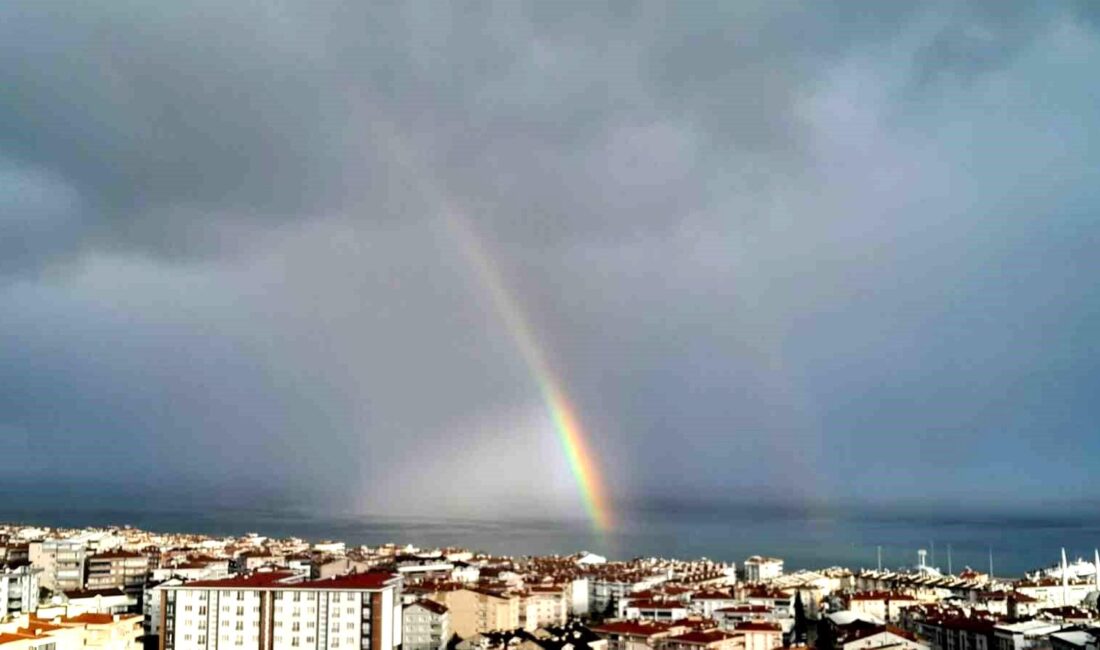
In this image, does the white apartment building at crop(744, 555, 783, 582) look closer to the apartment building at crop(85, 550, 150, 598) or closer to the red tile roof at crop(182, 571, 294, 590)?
the apartment building at crop(85, 550, 150, 598)

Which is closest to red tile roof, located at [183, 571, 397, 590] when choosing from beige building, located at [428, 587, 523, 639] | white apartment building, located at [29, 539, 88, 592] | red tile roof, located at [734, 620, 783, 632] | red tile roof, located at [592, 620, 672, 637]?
beige building, located at [428, 587, 523, 639]

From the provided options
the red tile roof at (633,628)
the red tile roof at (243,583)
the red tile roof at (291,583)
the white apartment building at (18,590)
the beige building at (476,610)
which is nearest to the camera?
the red tile roof at (291,583)

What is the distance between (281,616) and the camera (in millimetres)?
27953

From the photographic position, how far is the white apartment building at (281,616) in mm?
27625

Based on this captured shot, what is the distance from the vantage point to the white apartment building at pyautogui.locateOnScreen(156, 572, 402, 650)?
27625 mm

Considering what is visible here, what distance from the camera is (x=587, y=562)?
5747 centimetres

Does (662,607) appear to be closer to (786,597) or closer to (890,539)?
(786,597)

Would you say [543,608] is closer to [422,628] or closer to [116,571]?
[422,628]

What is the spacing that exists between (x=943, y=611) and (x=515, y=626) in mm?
15436

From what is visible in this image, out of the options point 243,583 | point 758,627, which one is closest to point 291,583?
point 243,583

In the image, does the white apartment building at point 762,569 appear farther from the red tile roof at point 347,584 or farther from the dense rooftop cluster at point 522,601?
the red tile roof at point 347,584

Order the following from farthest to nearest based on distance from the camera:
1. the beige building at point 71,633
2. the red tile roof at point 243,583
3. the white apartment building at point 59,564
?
the white apartment building at point 59,564 → the red tile roof at point 243,583 → the beige building at point 71,633

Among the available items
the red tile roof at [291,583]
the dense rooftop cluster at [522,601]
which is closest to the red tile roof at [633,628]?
the dense rooftop cluster at [522,601]

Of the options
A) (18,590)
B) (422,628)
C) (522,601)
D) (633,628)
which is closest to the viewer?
(633,628)
